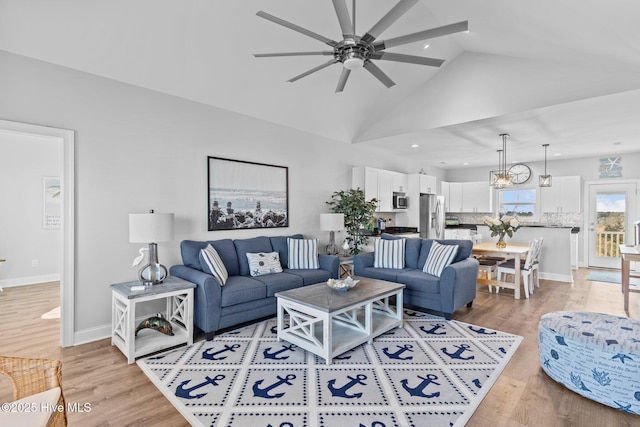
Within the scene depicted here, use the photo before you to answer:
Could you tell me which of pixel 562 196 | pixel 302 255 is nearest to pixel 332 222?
pixel 302 255

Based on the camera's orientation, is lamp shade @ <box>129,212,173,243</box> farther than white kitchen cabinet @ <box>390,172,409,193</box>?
No

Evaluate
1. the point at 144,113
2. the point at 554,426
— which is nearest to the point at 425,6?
the point at 144,113

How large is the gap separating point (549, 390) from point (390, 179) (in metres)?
4.96

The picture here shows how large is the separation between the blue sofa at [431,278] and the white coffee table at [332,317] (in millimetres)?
548

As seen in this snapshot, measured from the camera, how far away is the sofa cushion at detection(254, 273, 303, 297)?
3.78 meters

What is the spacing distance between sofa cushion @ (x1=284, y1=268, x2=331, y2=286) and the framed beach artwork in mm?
958

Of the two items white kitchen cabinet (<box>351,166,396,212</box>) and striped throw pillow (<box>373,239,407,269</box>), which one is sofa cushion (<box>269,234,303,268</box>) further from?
white kitchen cabinet (<box>351,166,396,212</box>)

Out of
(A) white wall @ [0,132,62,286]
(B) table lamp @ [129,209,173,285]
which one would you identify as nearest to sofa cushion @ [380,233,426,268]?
(B) table lamp @ [129,209,173,285]

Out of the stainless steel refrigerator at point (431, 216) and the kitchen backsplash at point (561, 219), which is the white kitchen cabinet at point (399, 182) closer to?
the stainless steel refrigerator at point (431, 216)

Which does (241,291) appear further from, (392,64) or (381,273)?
(392,64)

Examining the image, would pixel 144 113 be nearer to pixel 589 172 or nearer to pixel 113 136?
pixel 113 136

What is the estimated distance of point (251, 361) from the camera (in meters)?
2.85

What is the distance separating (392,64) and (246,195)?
2.91 meters

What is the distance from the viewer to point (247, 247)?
434cm
